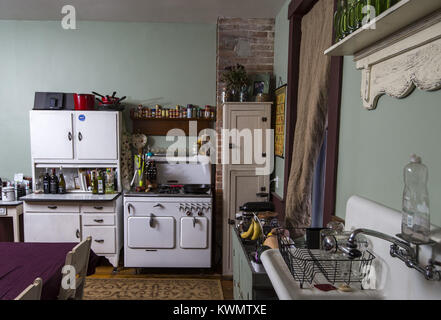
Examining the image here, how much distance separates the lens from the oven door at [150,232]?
11.4 feet

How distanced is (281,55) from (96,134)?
220 centimetres

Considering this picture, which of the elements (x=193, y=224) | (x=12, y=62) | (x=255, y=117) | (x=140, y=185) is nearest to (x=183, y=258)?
(x=193, y=224)

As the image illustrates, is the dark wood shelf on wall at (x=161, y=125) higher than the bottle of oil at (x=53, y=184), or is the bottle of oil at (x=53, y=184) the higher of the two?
the dark wood shelf on wall at (x=161, y=125)

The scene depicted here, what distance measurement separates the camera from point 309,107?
2.27 metres

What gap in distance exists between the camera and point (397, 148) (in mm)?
1319

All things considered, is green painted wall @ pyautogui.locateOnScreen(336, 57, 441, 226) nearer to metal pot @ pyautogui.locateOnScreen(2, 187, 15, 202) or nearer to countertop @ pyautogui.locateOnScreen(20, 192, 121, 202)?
countertop @ pyautogui.locateOnScreen(20, 192, 121, 202)

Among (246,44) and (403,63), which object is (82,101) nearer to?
(246,44)

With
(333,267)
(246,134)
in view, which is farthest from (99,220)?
(333,267)

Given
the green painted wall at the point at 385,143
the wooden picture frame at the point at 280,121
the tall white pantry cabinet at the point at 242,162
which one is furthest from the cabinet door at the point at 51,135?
the green painted wall at the point at 385,143

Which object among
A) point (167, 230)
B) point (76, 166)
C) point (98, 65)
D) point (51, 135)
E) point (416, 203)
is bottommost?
point (167, 230)

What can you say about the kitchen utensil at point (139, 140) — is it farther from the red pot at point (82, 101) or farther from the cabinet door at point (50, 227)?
the cabinet door at point (50, 227)

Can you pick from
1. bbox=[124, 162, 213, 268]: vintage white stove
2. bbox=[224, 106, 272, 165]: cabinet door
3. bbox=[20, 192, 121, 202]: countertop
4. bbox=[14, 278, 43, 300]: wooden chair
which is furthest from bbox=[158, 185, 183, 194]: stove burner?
bbox=[14, 278, 43, 300]: wooden chair

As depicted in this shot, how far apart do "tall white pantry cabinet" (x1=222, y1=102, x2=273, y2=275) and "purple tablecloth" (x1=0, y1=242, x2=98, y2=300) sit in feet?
5.25

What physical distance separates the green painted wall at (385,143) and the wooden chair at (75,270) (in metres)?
1.57
